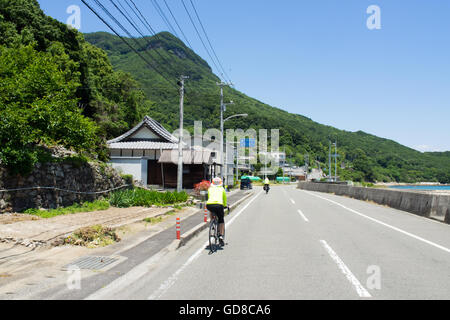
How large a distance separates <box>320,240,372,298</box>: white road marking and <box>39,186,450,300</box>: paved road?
15mm

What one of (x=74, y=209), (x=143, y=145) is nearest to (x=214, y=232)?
(x=74, y=209)

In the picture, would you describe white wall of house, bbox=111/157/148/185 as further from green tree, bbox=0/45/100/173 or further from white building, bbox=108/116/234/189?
green tree, bbox=0/45/100/173

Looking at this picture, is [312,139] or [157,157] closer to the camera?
[157,157]

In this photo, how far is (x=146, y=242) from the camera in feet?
31.4

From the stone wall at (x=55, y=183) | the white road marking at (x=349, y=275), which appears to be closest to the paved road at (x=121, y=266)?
the white road marking at (x=349, y=275)

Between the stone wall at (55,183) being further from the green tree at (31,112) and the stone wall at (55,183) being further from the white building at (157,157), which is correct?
the white building at (157,157)

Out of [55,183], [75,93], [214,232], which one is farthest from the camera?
[75,93]

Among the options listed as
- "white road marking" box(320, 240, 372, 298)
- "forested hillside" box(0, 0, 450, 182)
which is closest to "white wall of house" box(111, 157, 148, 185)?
"forested hillside" box(0, 0, 450, 182)

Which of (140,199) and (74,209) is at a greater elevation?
(140,199)

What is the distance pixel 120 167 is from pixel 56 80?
12.6 metres

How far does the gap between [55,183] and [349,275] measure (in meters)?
12.7

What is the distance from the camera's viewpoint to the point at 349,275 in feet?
20.9

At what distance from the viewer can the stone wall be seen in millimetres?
12088

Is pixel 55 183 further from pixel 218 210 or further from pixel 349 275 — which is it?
pixel 349 275
